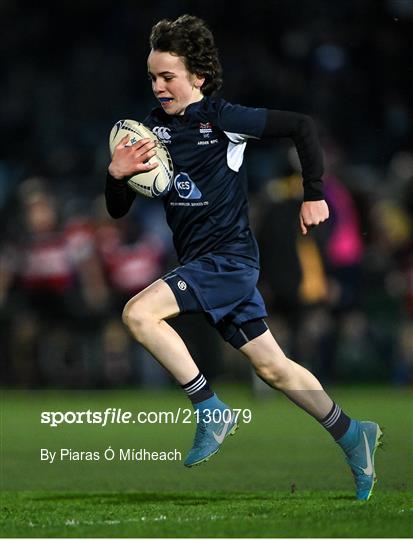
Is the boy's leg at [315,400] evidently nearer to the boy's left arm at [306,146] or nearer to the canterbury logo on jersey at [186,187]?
the boy's left arm at [306,146]

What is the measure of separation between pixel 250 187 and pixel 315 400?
10.6 m

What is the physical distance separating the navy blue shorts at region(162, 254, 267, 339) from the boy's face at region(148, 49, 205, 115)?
783mm

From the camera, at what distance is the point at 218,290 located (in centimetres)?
713

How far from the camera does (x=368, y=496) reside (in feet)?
23.8

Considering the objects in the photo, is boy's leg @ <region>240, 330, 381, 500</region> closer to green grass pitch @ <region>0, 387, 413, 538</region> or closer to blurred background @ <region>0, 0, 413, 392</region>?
green grass pitch @ <region>0, 387, 413, 538</region>

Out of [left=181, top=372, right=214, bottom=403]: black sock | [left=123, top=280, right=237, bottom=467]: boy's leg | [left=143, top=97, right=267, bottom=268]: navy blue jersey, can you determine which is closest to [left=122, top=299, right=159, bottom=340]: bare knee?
[left=123, top=280, right=237, bottom=467]: boy's leg

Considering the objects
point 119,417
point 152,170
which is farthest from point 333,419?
point 119,417

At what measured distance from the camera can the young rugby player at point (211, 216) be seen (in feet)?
23.1

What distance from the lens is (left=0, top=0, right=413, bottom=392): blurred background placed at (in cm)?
1482

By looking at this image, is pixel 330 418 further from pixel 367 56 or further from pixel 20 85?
pixel 20 85

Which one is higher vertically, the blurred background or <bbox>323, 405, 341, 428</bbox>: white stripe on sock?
<bbox>323, 405, 341, 428</bbox>: white stripe on sock

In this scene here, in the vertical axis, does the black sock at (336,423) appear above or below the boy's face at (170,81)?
below

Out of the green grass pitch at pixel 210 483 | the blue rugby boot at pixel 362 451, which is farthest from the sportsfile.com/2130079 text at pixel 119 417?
the blue rugby boot at pixel 362 451

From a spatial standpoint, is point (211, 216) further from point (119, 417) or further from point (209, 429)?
point (119, 417)
